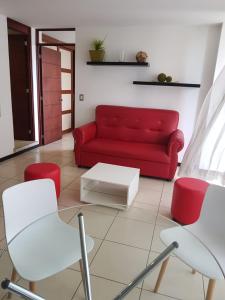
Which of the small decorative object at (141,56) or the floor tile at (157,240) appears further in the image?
the small decorative object at (141,56)

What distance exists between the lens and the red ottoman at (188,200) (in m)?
2.16

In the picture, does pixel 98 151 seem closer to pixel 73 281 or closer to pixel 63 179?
pixel 63 179

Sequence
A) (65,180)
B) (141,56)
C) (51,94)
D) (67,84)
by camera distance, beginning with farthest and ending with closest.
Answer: (67,84)
(51,94)
(141,56)
(65,180)

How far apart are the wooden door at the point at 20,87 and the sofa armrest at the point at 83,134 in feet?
5.21

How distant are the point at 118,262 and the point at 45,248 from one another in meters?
0.64

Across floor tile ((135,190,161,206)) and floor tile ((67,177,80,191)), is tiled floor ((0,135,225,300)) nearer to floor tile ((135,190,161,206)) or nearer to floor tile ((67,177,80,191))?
floor tile ((135,190,161,206))

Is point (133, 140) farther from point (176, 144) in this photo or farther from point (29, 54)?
point (29, 54)

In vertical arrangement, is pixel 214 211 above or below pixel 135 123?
below

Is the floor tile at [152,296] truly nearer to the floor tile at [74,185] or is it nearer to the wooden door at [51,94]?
the floor tile at [74,185]

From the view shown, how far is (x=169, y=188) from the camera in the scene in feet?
10.3

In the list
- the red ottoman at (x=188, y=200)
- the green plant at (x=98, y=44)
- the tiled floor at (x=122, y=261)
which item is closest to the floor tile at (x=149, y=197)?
the tiled floor at (x=122, y=261)

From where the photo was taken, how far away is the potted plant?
3803mm

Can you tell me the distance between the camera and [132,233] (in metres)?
1.96

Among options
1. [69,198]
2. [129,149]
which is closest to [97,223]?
[69,198]
